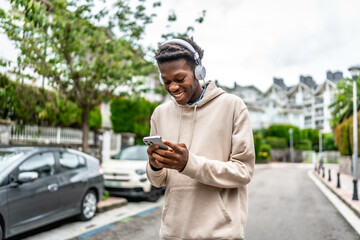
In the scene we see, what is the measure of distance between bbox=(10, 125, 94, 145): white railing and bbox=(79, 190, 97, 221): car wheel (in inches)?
195

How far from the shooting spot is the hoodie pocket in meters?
1.79

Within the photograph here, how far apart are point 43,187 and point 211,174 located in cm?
525

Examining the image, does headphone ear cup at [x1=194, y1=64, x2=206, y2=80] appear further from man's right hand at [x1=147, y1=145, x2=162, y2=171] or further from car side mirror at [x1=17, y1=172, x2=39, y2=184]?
car side mirror at [x1=17, y1=172, x2=39, y2=184]

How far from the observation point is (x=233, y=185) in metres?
1.78

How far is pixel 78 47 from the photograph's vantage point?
928 centimetres

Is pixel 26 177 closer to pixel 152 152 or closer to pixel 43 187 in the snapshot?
pixel 43 187

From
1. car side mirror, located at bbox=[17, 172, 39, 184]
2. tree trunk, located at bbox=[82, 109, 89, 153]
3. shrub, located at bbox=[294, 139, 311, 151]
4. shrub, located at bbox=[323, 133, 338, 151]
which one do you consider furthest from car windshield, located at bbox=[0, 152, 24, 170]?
shrub, located at bbox=[323, 133, 338, 151]

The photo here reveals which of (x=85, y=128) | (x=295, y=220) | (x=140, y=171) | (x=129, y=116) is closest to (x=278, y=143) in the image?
(x=129, y=116)

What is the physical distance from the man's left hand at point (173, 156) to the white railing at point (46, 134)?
1098 centimetres

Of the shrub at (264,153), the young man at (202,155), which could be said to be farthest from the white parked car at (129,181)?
the shrub at (264,153)

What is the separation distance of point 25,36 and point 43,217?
4.90m

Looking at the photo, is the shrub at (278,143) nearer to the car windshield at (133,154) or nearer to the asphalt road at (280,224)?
the asphalt road at (280,224)

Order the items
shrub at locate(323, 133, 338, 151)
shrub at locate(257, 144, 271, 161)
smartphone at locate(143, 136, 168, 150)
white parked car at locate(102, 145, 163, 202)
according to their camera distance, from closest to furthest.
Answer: smartphone at locate(143, 136, 168, 150), white parked car at locate(102, 145, 163, 202), shrub at locate(257, 144, 271, 161), shrub at locate(323, 133, 338, 151)

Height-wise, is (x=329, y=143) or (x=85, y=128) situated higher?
(x=85, y=128)
